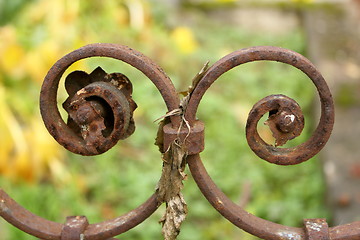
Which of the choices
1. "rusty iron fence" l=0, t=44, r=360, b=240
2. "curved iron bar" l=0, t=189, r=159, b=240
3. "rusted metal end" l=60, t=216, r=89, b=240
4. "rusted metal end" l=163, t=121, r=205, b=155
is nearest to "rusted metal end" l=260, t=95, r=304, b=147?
"rusty iron fence" l=0, t=44, r=360, b=240

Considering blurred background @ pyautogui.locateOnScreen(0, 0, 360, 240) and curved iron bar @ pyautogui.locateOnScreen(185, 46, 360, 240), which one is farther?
blurred background @ pyautogui.locateOnScreen(0, 0, 360, 240)

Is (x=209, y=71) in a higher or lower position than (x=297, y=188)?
lower

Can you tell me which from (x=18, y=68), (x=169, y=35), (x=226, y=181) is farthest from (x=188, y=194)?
(x=169, y=35)

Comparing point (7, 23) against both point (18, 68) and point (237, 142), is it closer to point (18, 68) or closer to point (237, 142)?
point (18, 68)

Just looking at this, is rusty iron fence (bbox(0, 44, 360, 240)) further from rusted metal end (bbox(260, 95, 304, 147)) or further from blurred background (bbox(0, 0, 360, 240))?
blurred background (bbox(0, 0, 360, 240))

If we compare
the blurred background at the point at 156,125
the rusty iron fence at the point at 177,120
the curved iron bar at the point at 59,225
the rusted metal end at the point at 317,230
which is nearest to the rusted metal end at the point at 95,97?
the rusty iron fence at the point at 177,120

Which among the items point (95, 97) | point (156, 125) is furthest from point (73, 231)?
point (156, 125)
